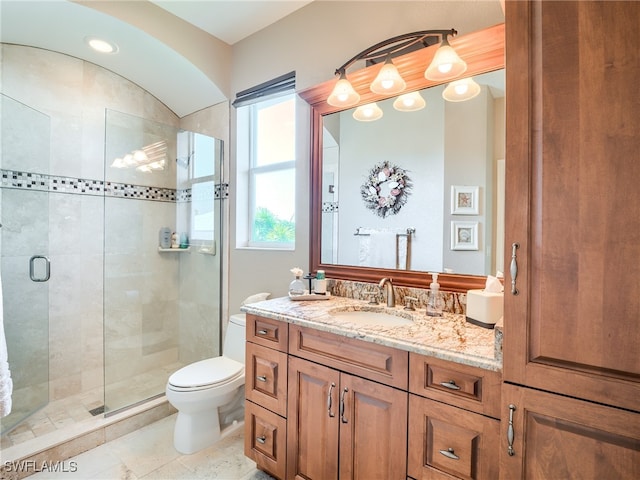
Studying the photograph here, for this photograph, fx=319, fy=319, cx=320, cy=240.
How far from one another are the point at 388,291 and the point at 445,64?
1.11m

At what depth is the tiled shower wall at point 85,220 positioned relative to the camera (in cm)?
224

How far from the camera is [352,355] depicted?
1.27 meters

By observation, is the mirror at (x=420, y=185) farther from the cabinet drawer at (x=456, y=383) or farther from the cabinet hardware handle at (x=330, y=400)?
the cabinet hardware handle at (x=330, y=400)

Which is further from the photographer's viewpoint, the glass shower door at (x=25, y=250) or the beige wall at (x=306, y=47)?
the glass shower door at (x=25, y=250)

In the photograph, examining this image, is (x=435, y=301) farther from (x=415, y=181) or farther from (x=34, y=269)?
(x=34, y=269)

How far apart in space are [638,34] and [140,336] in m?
3.16

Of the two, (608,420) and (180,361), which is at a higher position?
(608,420)

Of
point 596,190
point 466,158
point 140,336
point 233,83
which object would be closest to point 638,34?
point 596,190

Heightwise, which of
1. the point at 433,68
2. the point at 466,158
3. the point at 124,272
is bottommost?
the point at 124,272

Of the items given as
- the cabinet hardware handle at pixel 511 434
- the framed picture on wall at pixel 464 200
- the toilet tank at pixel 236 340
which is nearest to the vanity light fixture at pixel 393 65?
the framed picture on wall at pixel 464 200

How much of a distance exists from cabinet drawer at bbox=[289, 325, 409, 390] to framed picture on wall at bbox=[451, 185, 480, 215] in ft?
2.56

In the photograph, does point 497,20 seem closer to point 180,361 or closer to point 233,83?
point 233,83

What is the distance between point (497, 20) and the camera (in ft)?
4.79

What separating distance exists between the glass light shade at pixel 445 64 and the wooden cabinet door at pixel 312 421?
1422 mm
